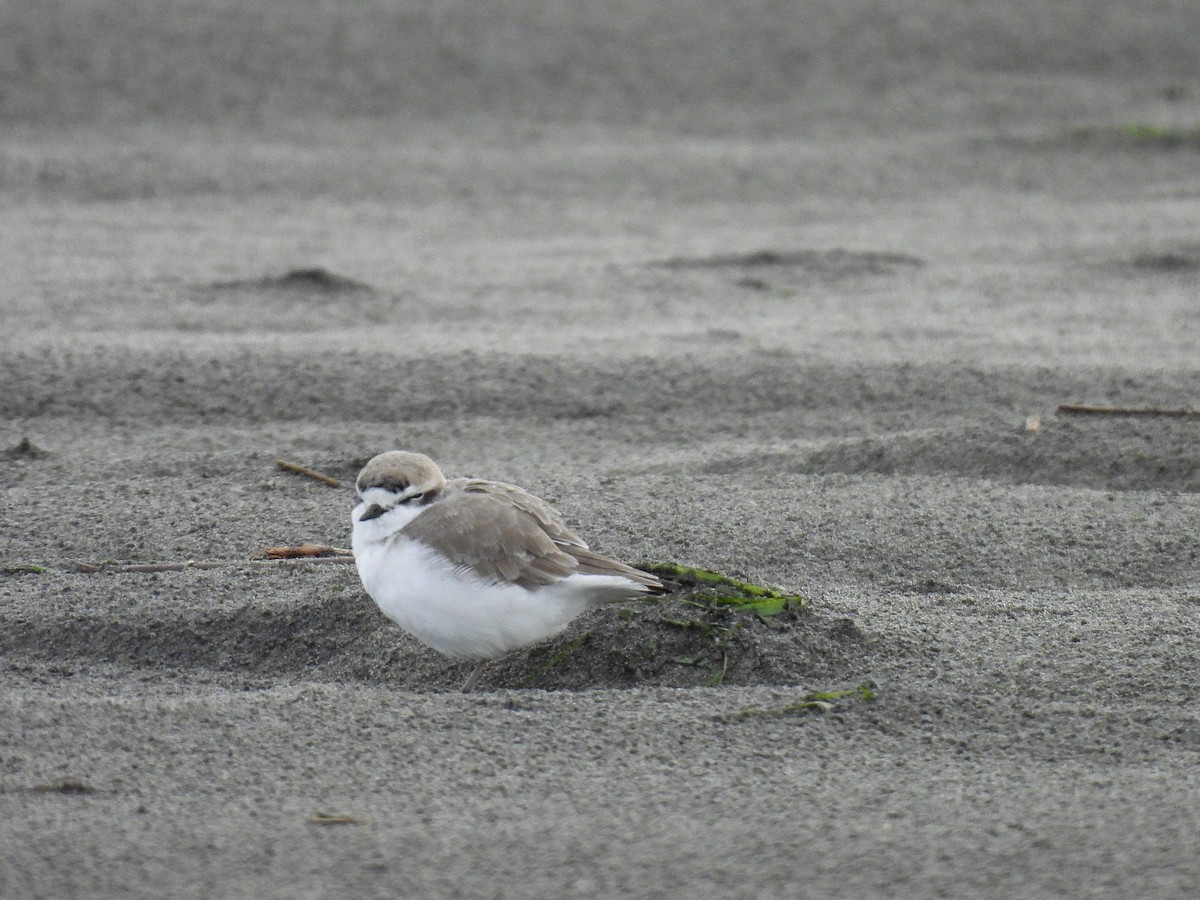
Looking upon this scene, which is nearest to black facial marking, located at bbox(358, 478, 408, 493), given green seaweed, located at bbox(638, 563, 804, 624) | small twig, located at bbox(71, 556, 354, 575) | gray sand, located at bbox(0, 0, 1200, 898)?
gray sand, located at bbox(0, 0, 1200, 898)

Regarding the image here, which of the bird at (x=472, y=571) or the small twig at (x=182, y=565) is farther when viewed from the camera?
the small twig at (x=182, y=565)

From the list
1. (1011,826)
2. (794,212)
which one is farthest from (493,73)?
(1011,826)

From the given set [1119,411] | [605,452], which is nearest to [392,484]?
[605,452]

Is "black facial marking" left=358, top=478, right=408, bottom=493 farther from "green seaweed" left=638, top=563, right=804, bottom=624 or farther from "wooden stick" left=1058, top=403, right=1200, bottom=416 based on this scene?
"wooden stick" left=1058, top=403, right=1200, bottom=416

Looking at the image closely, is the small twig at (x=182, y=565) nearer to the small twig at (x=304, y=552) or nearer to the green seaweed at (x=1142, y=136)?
the small twig at (x=304, y=552)

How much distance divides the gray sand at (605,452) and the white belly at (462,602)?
0.56ft

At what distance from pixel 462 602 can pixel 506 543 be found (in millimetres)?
196

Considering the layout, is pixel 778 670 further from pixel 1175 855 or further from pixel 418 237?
pixel 418 237

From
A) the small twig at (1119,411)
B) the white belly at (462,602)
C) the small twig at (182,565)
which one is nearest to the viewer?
the white belly at (462,602)

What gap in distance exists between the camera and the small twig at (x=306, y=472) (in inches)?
186

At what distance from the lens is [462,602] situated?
10.9 feet

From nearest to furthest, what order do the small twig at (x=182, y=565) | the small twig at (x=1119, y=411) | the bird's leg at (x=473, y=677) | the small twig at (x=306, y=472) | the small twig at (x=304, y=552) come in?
the bird's leg at (x=473, y=677), the small twig at (x=182, y=565), the small twig at (x=304, y=552), the small twig at (x=306, y=472), the small twig at (x=1119, y=411)

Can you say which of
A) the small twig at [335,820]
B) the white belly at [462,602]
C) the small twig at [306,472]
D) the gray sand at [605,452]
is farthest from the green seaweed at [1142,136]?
the small twig at [335,820]

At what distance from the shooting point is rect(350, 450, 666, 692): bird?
11.0 feet
